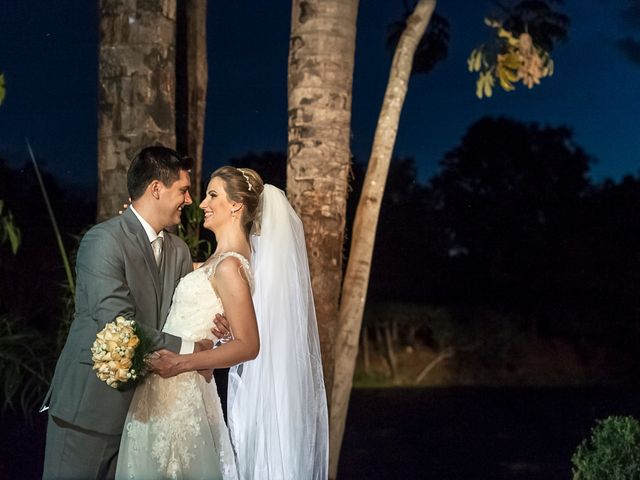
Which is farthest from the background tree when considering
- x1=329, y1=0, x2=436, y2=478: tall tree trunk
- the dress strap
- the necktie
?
the necktie

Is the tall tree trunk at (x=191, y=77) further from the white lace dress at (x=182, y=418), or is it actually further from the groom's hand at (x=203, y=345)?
the groom's hand at (x=203, y=345)

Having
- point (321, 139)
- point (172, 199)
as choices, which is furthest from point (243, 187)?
point (321, 139)

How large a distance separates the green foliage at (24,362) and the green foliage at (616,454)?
153 inches

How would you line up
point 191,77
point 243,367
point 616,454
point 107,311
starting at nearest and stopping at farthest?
1. point 107,311
2. point 243,367
3. point 616,454
4. point 191,77

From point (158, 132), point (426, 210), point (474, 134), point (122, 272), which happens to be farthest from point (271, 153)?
point (122, 272)

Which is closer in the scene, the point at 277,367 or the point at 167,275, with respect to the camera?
the point at 167,275

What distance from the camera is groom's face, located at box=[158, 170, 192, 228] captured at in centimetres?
397

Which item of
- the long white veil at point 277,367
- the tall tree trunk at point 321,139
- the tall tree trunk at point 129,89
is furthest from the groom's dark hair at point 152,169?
the tall tree trunk at point 321,139

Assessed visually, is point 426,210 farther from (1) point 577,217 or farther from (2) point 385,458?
(2) point 385,458

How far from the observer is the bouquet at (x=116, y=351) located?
3479 millimetres

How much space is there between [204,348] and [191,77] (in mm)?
4195

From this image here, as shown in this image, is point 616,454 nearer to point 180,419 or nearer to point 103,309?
point 180,419

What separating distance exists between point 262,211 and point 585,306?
1588 centimetres

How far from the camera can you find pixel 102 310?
3.67 meters
